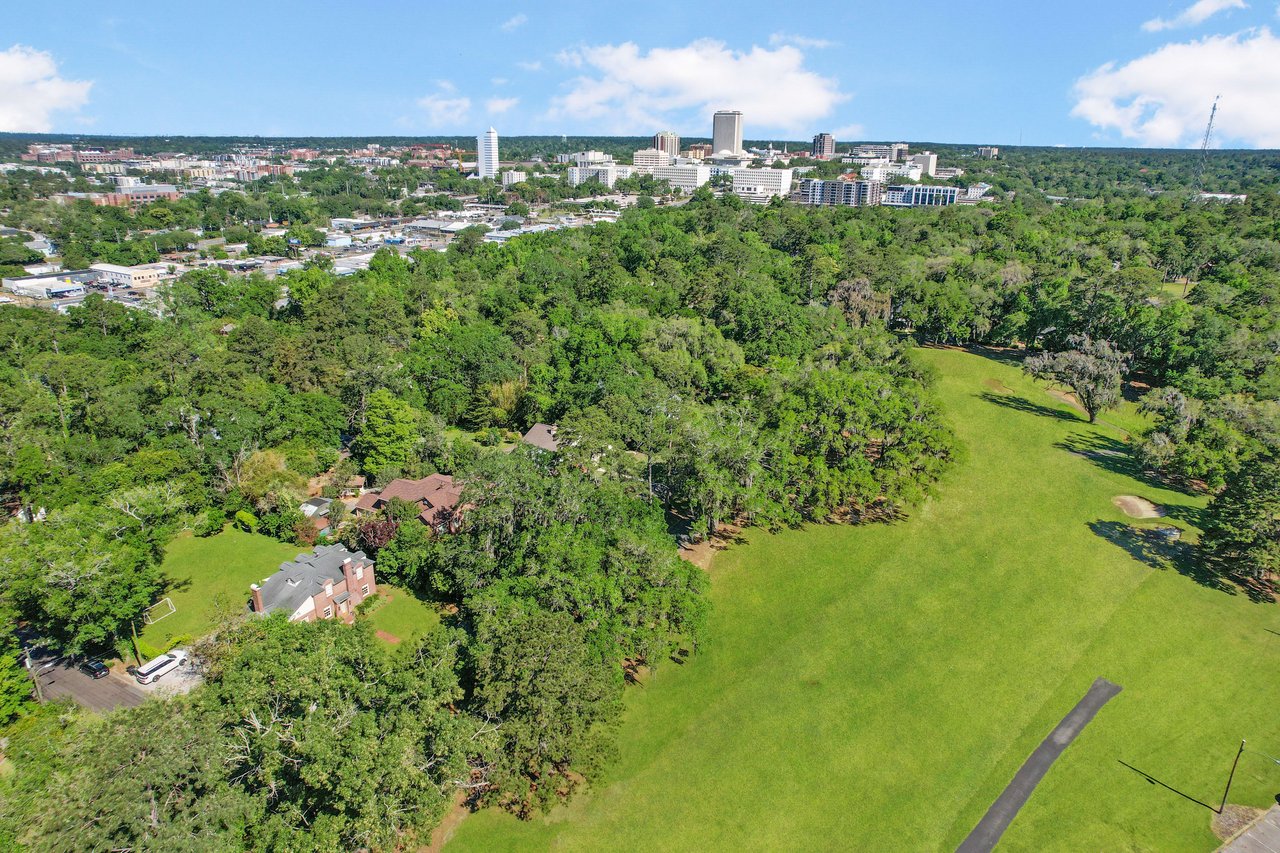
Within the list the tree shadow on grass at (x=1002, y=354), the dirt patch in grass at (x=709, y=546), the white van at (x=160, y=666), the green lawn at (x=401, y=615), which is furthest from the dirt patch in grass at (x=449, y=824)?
the tree shadow on grass at (x=1002, y=354)

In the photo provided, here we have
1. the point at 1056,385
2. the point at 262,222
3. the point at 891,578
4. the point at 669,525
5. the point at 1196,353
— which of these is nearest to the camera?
the point at 891,578

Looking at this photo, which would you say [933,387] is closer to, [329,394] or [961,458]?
[961,458]

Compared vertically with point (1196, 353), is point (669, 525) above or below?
below

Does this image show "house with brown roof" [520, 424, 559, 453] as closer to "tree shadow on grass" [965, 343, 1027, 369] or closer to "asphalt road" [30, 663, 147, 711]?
"asphalt road" [30, 663, 147, 711]

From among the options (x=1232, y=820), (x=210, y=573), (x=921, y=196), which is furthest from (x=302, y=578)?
(x=921, y=196)

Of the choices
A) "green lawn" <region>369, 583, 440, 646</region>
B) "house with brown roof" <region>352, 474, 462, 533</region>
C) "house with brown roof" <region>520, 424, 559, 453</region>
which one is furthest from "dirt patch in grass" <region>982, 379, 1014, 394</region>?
"green lawn" <region>369, 583, 440, 646</region>

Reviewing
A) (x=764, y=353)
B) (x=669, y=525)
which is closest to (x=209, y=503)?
(x=669, y=525)

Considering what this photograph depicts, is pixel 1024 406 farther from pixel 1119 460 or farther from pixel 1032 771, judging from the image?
pixel 1032 771
